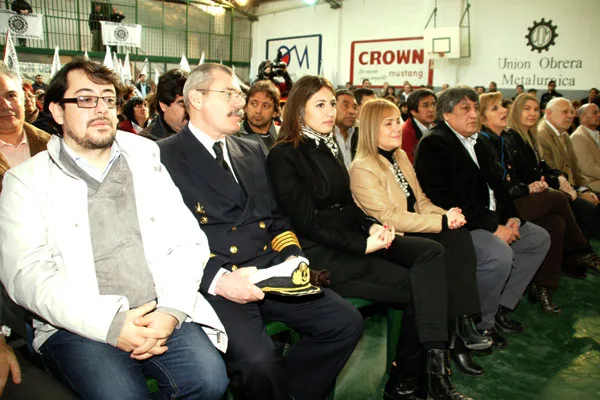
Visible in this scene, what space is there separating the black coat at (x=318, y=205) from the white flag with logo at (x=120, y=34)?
14659 millimetres

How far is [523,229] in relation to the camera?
11.4 ft

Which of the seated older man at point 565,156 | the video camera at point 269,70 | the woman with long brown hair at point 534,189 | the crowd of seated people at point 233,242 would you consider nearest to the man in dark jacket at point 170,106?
the crowd of seated people at point 233,242

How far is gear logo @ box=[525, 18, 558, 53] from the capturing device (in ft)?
40.6

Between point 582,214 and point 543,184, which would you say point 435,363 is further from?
point 582,214

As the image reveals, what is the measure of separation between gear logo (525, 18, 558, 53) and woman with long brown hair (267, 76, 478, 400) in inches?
489

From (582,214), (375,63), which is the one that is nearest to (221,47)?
(375,63)

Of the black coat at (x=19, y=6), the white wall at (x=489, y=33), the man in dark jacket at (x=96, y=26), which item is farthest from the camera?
the man in dark jacket at (x=96, y=26)

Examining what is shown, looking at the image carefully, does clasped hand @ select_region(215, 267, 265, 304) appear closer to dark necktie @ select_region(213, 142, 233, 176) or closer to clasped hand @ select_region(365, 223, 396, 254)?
dark necktie @ select_region(213, 142, 233, 176)

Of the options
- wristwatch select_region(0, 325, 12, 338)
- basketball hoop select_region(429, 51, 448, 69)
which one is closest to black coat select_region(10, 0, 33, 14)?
basketball hoop select_region(429, 51, 448, 69)

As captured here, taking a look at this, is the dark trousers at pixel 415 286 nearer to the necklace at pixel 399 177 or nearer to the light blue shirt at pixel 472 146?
the necklace at pixel 399 177

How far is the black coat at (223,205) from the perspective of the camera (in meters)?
2.05

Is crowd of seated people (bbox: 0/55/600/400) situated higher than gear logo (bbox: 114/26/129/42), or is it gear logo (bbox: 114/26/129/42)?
gear logo (bbox: 114/26/129/42)

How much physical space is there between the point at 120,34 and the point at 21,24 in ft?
9.98

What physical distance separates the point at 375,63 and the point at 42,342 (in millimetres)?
16081
